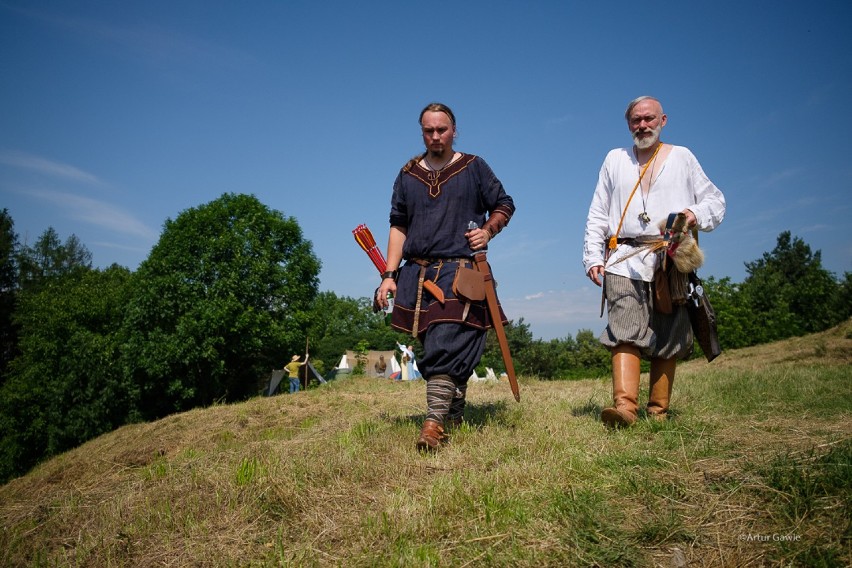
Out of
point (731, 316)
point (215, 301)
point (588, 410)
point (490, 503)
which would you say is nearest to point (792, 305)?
point (731, 316)

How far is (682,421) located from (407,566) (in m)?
2.43

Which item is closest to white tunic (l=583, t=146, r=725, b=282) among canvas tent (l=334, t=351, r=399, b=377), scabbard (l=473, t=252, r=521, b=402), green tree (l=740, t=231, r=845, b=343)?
scabbard (l=473, t=252, r=521, b=402)

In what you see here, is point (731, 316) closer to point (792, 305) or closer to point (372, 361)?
point (792, 305)

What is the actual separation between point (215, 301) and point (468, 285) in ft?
72.7

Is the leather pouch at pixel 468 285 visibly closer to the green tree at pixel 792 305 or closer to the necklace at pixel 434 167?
the necklace at pixel 434 167

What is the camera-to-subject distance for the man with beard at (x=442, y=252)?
147 inches

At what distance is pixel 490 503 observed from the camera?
2.27m

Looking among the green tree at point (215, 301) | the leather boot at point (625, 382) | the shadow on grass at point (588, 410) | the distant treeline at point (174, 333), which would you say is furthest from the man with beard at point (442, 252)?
the green tree at point (215, 301)

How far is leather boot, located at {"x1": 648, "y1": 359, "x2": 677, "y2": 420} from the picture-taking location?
407cm

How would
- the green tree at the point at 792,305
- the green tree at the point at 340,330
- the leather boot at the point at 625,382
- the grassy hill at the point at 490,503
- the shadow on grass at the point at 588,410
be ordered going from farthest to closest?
1. the green tree at the point at 792,305
2. the green tree at the point at 340,330
3. the shadow on grass at the point at 588,410
4. the leather boot at the point at 625,382
5. the grassy hill at the point at 490,503

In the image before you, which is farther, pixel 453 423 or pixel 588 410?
pixel 588 410

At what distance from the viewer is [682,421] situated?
359 cm

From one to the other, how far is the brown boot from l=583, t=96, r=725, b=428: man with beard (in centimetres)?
127

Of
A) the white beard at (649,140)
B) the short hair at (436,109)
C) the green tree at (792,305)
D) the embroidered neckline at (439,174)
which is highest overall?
the green tree at (792,305)
